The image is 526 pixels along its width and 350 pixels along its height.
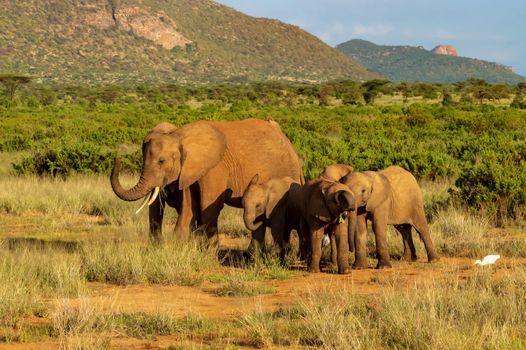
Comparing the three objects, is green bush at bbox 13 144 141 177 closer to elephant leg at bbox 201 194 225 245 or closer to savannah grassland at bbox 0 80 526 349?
savannah grassland at bbox 0 80 526 349

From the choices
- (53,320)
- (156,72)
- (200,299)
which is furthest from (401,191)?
(156,72)

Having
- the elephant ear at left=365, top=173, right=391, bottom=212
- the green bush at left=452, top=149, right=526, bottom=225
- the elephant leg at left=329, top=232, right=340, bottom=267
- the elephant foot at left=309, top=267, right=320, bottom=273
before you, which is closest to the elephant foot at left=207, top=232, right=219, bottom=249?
the elephant foot at left=309, top=267, right=320, bottom=273

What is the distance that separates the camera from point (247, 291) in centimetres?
819

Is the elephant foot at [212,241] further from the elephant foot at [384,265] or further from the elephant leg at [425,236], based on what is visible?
the elephant leg at [425,236]

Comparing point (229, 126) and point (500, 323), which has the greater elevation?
point (229, 126)

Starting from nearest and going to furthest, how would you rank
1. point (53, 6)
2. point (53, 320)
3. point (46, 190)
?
1. point (53, 320)
2. point (46, 190)
3. point (53, 6)

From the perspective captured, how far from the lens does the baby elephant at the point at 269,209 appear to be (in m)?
9.47

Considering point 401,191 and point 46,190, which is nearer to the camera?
point 401,191

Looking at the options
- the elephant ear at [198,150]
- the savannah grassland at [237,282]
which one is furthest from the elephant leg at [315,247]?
the elephant ear at [198,150]

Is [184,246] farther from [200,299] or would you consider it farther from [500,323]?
[500,323]

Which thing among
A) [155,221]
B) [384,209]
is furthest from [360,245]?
[155,221]

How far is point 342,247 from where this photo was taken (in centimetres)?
907

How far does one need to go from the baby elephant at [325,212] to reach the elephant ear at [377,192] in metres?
0.43

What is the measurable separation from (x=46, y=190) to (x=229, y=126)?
22.4 ft
